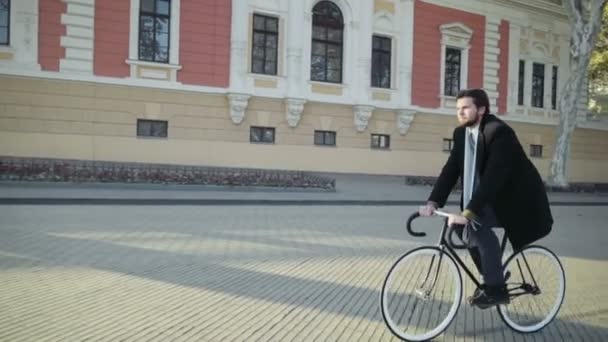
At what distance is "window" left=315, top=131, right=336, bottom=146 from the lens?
24.5 m

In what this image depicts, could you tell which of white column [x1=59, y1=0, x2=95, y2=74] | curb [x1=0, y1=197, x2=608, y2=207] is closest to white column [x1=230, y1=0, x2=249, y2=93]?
white column [x1=59, y1=0, x2=95, y2=74]

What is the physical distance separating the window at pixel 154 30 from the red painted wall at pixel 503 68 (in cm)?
1784

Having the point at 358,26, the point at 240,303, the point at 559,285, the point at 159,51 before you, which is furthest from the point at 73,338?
the point at 358,26

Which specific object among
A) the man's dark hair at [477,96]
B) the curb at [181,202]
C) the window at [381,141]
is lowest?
the curb at [181,202]

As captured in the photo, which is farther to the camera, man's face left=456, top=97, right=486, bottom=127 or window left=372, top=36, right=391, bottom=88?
window left=372, top=36, right=391, bottom=88

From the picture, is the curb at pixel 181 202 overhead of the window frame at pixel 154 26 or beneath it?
beneath

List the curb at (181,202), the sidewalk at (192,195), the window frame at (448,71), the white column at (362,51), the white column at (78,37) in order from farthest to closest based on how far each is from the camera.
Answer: the window frame at (448,71) → the white column at (362,51) → the white column at (78,37) → the sidewalk at (192,195) → the curb at (181,202)

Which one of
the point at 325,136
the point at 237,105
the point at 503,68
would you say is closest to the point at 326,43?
the point at 325,136

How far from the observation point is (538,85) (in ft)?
104

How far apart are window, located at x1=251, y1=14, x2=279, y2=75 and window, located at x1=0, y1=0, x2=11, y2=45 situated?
924 cm

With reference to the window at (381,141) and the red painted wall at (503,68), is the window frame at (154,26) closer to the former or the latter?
the window at (381,141)

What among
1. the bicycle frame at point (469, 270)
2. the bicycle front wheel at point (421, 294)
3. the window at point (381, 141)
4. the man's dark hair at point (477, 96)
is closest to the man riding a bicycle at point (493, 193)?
the man's dark hair at point (477, 96)

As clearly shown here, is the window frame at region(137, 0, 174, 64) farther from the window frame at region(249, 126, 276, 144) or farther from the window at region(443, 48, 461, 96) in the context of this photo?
the window at region(443, 48, 461, 96)

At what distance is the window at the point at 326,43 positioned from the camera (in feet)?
80.9
